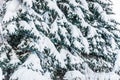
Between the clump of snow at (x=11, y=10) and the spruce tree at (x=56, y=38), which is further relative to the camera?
the spruce tree at (x=56, y=38)

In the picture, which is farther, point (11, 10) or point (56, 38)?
point (56, 38)

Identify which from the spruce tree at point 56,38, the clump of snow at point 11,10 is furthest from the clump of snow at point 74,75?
the clump of snow at point 11,10

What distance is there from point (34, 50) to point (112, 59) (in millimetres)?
4752

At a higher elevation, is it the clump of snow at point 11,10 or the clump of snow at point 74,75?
the clump of snow at point 11,10

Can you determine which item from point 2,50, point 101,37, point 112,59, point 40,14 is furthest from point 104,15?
point 2,50

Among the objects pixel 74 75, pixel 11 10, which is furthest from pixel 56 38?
pixel 11 10

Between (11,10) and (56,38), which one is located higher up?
(11,10)

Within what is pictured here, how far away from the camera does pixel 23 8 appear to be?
1587 centimetres

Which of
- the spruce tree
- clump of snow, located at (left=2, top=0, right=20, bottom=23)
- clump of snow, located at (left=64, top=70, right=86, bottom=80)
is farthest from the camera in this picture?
clump of snow, located at (left=64, top=70, right=86, bottom=80)

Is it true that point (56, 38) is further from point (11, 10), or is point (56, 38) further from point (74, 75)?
point (11, 10)

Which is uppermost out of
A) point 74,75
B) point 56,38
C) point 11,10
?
point 11,10

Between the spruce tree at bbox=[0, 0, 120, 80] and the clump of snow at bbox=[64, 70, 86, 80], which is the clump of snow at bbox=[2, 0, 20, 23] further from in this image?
the clump of snow at bbox=[64, 70, 86, 80]

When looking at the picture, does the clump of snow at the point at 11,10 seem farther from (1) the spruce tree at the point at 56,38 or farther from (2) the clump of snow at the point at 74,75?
(2) the clump of snow at the point at 74,75

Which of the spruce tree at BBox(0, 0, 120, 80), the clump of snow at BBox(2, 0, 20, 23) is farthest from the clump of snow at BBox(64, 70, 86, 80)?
the clump of snow at BBox(2, 0, 20, 23)
